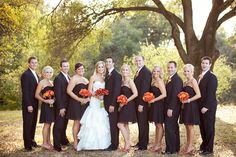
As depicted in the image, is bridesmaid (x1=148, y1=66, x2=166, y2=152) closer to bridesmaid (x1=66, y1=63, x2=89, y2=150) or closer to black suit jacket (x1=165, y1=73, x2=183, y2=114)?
black suit jacket (x1=165, y1=73, x2=183, y2=114)

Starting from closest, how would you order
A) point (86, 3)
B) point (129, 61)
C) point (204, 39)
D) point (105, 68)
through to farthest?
point (105, 68)
point (204, 39)
point (86, 3)
point (129, 61)

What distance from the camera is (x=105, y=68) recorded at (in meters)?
10.7

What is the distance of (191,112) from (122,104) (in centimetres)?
160

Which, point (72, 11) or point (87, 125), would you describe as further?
point (72, 11)

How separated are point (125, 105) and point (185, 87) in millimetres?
1459

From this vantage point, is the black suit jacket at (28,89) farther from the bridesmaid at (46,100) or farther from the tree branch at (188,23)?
the tree branch at (188,23)

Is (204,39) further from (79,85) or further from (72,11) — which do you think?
(79,85)

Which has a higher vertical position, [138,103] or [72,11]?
[72,11]

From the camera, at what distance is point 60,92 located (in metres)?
10.5

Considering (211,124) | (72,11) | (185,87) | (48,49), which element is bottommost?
(211,124)

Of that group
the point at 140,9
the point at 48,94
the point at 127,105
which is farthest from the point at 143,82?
the point at 140,9

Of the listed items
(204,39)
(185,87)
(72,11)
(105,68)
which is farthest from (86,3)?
(185,87)

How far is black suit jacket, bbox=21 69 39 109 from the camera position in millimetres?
10648

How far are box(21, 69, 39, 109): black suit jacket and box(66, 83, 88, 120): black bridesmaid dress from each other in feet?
3.09
